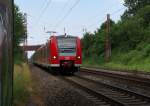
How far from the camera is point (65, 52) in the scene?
32312 mm

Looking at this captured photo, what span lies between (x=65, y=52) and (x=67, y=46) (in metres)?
0.45

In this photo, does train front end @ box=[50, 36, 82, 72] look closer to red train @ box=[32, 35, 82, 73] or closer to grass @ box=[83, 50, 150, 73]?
red train @ box=[32, 35, 82, 73]

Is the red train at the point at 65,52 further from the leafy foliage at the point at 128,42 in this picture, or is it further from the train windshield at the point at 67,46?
the leafy foliage at the point at 128,42

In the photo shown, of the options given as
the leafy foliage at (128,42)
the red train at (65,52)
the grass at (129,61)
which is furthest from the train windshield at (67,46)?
the leafy foliage at (128,42)

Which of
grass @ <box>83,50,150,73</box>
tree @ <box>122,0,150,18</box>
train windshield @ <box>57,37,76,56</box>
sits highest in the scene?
tree @ <box>122,0,150,18</box>

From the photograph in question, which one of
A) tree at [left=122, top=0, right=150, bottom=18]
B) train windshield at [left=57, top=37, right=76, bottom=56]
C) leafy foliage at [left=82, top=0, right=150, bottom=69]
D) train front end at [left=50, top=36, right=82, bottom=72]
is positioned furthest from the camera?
tree at [left=122, top=0, right=150, bottom=18]

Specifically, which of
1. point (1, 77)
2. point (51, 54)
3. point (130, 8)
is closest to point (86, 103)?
point (1, 77)

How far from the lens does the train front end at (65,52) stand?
3203cm

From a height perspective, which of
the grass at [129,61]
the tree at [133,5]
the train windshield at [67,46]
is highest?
the tree at [133,5]

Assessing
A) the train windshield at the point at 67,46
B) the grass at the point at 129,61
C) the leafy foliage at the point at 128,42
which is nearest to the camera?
the train windshield at the point at 67,46

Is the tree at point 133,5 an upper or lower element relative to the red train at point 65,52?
upper

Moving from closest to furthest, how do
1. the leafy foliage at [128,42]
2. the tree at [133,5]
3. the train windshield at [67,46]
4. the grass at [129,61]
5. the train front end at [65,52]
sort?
the train front end at [65,52]
the train windshield at [67,46]
the grass at [129,61]
the leafy foliage at [128,42]
the tree at [133,5]

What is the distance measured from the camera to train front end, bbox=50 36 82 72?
1261 inches

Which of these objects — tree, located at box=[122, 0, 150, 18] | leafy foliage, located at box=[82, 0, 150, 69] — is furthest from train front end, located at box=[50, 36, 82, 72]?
tree, located at box=[122, 0, 150, 18]
